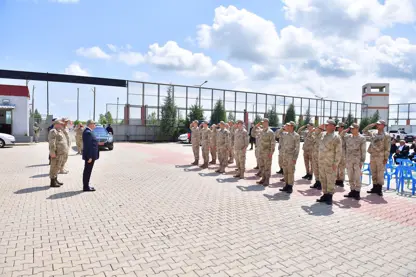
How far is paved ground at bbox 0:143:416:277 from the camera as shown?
351cm

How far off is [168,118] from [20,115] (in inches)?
573

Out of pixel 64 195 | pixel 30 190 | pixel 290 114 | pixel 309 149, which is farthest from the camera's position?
pixel 290 114

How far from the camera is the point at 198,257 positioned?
3746mm

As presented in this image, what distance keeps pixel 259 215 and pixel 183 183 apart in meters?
3.52

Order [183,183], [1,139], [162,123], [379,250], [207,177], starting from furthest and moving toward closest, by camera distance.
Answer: [162,123]
[1,139]
[207,177]
[183,183]
[379,250]

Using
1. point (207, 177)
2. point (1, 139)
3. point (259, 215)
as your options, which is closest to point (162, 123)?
point (1, 139)

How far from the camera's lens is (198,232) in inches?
182

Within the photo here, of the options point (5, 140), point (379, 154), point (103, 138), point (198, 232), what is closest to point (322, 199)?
point (379, 154)

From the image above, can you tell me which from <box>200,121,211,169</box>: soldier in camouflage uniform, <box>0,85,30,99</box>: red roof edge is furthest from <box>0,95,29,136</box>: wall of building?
<box>200,121,211,169</box>: soldier in camouflage uniform

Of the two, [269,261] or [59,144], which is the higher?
[59,144]

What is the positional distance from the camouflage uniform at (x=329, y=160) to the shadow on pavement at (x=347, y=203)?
0.25 metres

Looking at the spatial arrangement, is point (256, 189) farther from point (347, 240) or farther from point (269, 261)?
point (269, 261)

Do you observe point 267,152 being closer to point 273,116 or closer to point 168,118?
point 168,118

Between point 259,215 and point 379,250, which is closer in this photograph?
point 379,250
